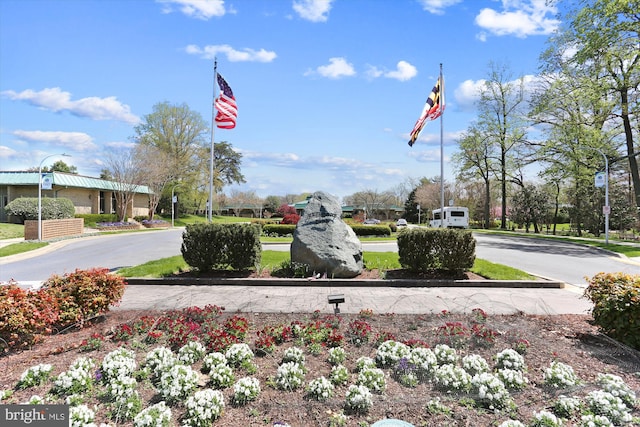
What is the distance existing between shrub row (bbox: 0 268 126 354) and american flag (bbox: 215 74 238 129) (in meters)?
6.97

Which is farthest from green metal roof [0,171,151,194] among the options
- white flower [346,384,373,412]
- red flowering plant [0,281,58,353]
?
white flower [346,384,373,412]

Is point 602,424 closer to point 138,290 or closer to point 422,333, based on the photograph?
point 422,333

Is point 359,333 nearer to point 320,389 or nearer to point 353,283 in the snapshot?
point 320,389

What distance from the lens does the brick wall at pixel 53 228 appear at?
19.0 meters

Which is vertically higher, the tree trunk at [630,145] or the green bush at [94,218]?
the tree trunk at [630,145]

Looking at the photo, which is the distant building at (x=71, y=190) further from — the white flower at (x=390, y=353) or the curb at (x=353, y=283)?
the white flower at (x=390, y=353)

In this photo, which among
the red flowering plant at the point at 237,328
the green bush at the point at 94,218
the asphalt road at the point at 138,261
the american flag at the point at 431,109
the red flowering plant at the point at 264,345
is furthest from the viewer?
the green bush at the point at 94,218

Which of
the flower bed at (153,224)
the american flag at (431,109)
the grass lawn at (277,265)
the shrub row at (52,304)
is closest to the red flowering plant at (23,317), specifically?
the shrub row at (52,304)

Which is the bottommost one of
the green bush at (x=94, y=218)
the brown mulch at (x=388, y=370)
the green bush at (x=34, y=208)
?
the brown mulch at (x=388, y=370)

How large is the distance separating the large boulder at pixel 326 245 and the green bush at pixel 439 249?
1303mm

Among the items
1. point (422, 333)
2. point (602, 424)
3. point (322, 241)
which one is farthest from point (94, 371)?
point (322, 241)

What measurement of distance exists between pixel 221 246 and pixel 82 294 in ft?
12.4

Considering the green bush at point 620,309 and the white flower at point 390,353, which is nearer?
the white flower at point 390,353

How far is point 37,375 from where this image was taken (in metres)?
3.66
